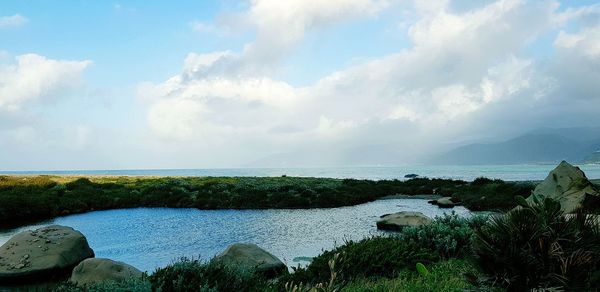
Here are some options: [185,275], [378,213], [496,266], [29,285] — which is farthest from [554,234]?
[378,213]

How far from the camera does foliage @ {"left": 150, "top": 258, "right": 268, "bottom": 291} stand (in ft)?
25.0

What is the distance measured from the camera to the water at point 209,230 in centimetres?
1838

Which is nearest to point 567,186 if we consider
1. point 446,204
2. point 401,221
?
point 401,221

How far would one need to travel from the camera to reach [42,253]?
50.2 ft

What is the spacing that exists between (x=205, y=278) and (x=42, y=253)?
34.2 feet

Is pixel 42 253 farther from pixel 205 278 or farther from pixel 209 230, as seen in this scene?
pixel 205 278

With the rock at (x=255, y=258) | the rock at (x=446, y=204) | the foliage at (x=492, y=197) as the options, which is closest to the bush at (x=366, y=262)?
the rock at (x=255, y=258)

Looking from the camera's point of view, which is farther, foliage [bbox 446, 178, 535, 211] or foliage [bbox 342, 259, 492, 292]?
foliage [bbox 446, 178, 535, 211]

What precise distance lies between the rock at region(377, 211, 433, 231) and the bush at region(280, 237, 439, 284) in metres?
10.8

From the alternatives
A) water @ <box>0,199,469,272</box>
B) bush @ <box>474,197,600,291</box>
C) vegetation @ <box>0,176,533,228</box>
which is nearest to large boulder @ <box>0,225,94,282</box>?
water @ <box>0,199,469,272</box>

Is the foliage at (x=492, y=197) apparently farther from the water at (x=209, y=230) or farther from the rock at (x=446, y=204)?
the water at (x=209, y=230)

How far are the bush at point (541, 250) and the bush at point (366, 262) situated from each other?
4.26m

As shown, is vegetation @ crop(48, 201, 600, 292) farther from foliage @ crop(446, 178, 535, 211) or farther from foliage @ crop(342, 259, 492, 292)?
foliage @ crop(446, 178, 535, 211)

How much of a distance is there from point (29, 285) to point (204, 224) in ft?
42.1
